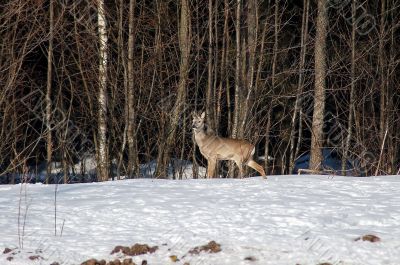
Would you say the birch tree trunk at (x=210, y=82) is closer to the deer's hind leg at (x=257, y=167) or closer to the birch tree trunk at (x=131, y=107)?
the birch tree trunk at (x=131, y=107)

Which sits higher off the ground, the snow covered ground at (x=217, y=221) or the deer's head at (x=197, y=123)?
the deer's head at (x=197, y=123)

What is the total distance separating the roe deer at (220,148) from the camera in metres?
13.9

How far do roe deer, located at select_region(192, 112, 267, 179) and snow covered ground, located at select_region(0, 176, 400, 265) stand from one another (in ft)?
12.2

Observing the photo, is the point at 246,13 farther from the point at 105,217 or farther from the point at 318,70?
the point at 105,217

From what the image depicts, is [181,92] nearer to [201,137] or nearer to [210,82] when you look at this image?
[210,82]

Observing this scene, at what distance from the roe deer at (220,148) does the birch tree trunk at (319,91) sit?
9.42ft

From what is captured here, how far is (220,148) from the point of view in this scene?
1423 cm

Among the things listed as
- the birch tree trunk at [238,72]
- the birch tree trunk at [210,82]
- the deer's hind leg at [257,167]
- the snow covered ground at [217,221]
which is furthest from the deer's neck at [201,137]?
the snow covered ground at [217,221]

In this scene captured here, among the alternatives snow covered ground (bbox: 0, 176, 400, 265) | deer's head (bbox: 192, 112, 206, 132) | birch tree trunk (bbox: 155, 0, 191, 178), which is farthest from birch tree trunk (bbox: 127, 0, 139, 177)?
snow covered ground (bbox: 0, 176, 400, 265)

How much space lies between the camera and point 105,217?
26.8 ft

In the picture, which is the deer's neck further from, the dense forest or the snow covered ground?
the snow covered ground

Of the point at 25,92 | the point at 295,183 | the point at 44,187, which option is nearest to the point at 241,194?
the point at 295,183

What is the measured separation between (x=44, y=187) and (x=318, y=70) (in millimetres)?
8876

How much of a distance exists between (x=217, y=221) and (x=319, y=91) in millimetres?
9850
